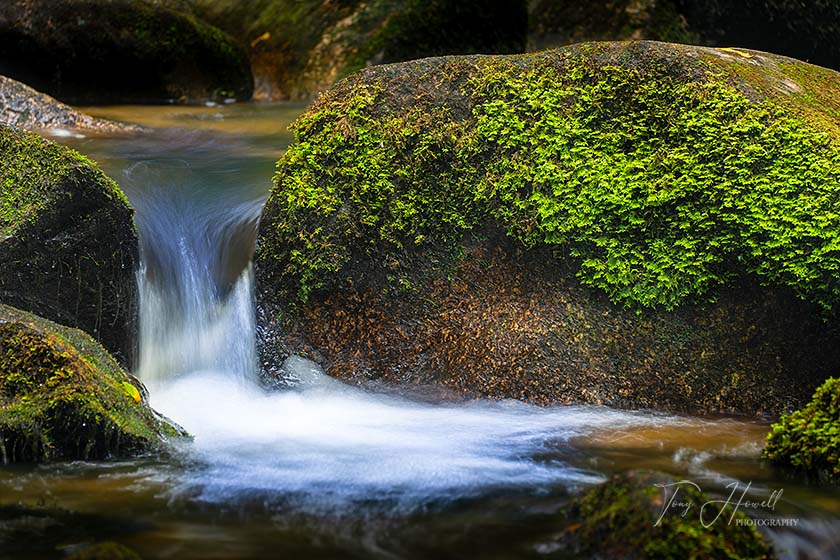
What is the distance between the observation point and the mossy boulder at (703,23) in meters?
11.0

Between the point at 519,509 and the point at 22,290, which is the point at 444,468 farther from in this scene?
the point at 22,290

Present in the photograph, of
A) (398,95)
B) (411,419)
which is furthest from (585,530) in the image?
(398,95)

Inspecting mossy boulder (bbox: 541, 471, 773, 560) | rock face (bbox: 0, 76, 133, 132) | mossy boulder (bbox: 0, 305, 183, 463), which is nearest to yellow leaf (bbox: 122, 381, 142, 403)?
mossy boulder (bbox: 0, 305, 183, 463)

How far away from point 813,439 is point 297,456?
2.40m

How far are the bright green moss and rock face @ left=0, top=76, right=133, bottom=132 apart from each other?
10.1 feet

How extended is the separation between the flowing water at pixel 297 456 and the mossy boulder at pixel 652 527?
149 mm

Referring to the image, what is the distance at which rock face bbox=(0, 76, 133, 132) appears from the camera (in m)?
9.20

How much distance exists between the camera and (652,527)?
375cm

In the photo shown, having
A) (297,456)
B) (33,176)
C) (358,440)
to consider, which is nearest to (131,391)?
(297,456)

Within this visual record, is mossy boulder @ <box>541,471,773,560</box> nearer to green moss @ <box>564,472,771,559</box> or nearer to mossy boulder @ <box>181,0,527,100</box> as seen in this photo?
green moss @ <box>564,472,771,559</box>

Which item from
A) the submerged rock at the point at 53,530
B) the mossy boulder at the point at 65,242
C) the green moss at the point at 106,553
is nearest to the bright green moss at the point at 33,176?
the mossy boulder at the point at 65,242

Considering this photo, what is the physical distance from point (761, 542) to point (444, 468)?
1.45 m

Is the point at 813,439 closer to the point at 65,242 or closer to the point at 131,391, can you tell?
the point at 131,391

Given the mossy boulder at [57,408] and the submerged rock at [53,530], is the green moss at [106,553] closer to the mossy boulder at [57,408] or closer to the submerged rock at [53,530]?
the submerged rock at [53,530]
